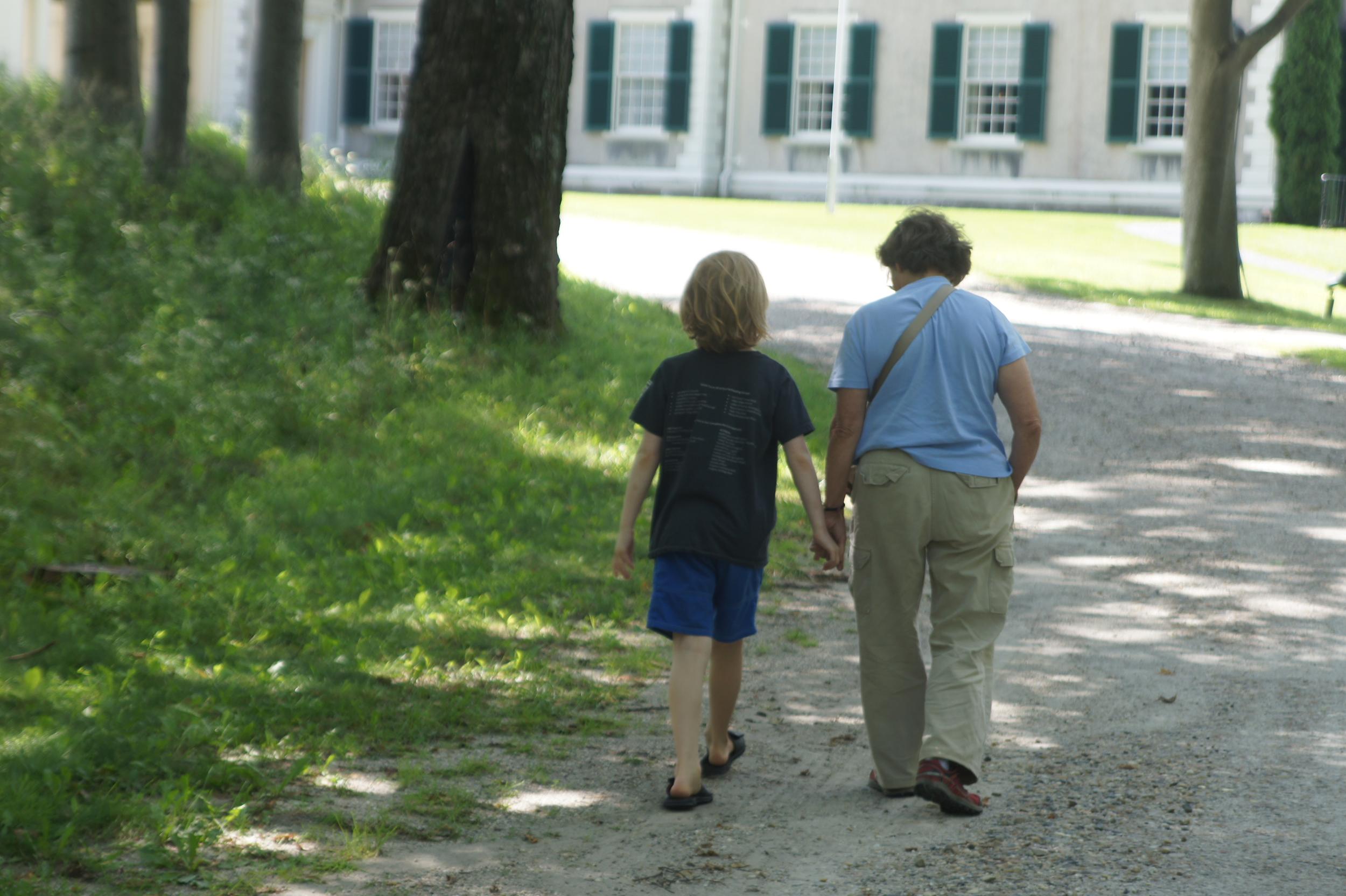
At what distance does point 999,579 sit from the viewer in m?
4.29

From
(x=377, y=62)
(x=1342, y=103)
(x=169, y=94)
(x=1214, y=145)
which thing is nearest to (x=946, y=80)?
(x=1342, y=103)

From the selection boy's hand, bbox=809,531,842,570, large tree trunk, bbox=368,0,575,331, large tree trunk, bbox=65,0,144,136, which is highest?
large tree trunk, bbox=65,0,144,136

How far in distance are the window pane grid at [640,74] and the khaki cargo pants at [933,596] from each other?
30.3 metres

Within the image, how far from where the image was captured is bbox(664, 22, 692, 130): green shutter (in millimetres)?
32969

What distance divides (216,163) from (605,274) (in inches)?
174

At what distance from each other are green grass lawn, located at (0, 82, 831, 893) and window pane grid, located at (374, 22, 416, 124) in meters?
23.5

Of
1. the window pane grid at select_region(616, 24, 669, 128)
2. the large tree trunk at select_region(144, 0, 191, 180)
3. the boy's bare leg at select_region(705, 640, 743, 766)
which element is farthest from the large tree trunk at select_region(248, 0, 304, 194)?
the window pane grid at select_region(616, 24, 669, 128)

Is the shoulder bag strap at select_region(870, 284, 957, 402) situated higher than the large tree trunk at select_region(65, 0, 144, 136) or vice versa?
the large tree trunk at select_region(65, 0, 144, 136)

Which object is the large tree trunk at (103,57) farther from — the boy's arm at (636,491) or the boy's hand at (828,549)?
the boy's hand at (828,549)

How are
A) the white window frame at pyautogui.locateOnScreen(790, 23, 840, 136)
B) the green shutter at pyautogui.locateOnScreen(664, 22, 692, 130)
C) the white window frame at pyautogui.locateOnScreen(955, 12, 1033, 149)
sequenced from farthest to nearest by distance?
the green shutter at pyautogui.locateOnScreen(664, 22, 692, 130)
the white window frame at pyautogui.locateOnScreen(790, 23, 840, 136)
the white window frame at pyautogui.locateOnScreen(955, 12, 1033, 149)

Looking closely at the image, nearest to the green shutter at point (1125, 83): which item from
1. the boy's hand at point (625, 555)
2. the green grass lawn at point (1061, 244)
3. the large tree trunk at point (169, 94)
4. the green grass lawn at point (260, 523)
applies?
the green grass lawn at point (1061, 244)

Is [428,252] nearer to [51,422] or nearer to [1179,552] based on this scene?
[51,422]

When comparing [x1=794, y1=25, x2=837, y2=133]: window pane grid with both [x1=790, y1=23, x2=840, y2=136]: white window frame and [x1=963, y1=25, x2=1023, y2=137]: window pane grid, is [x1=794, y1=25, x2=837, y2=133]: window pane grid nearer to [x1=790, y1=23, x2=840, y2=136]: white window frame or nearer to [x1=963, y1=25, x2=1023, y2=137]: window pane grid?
[x1=790, y1=23, x2=840, y2=136]: white window frame

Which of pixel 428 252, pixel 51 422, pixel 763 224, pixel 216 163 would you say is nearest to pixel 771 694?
pixel 51 422
